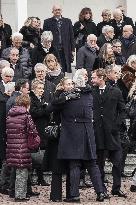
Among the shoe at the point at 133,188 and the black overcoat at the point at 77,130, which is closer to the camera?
the black overcoat at the point at 77,130

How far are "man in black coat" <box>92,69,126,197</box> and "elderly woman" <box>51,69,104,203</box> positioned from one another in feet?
1.33

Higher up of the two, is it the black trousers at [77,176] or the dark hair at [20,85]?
the dark hair at [20,85]

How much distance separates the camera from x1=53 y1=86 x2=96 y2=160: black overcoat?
49.8 ft

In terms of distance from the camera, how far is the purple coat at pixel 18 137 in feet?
50.2

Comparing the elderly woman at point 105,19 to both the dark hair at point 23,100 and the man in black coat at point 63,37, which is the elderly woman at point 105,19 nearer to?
the man in black coat at point 63,37

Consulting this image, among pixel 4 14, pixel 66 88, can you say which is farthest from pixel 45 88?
pixel 4 14

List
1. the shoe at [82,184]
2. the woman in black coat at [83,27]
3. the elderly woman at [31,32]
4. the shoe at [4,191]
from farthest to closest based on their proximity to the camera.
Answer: the woman in black coat at [83,27], the elderly woman at [31,32], the shoe at [82,184], the shoe at [4,191]

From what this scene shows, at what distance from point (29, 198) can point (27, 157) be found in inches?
30.6

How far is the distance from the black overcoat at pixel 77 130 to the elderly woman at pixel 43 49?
12.7ft

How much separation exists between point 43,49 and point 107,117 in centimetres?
388

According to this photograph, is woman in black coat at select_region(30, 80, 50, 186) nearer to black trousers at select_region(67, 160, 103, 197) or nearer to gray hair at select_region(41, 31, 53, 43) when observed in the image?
black trousers at select_region(67, 160, 103, 197)

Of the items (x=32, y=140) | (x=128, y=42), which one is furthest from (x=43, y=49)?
(x=32, y=140)

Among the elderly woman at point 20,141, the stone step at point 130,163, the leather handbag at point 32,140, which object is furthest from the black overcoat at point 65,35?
the leather handbag at point 32,140

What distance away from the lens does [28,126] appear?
1527 cm
